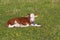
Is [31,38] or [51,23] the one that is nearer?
[31,38]

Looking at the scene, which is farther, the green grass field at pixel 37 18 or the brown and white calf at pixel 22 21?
the brown and white calf at pixel 22 21

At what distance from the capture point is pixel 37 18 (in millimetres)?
12836

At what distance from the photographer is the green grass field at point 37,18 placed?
10312mm

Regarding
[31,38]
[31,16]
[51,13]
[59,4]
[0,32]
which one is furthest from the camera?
[59,4]

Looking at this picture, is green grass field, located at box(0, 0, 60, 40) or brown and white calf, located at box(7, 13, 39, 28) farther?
brown and white calf, located at box(7, 13, 39, 28)

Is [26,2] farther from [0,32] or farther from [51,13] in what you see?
[0,32]

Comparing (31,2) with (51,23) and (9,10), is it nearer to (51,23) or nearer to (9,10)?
(9,10)

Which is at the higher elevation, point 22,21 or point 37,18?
point 22,21

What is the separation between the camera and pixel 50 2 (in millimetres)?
16344

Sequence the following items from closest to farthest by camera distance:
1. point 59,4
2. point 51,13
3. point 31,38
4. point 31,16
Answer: point 31,38, point 31,16, point 51,13, point 59,4

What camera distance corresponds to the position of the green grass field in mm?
10312

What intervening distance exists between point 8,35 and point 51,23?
2182 millimetres

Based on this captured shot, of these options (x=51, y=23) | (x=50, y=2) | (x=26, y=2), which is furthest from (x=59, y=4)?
(x=51, y=23)

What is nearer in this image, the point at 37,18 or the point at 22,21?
the point at 22,21
